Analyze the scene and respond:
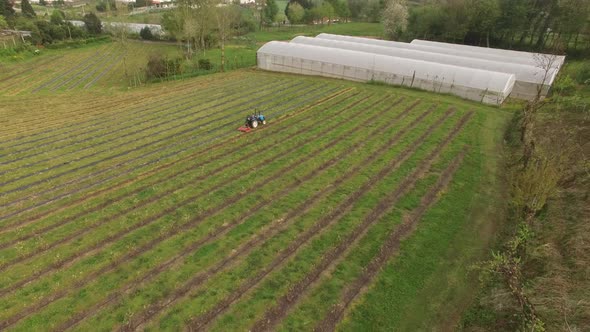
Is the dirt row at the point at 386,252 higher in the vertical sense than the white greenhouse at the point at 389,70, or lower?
lower

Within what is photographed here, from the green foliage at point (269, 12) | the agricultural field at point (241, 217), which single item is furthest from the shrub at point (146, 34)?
the agricultural field at point (241, 217)

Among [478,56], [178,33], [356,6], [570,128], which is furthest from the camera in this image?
[356,6]

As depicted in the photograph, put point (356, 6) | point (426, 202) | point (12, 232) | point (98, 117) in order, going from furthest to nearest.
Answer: point (356, 6) < point (98, 117) < point (426, 202) < point (12, 232)

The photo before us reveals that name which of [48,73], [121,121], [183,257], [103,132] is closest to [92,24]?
[48,73]

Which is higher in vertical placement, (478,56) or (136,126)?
(478,56)

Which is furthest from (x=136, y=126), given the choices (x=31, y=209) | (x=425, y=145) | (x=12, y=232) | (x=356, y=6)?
(x=356, y=6)

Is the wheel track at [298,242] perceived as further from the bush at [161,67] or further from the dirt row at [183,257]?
the bush at [161,67]

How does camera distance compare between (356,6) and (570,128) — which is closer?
(570,128)

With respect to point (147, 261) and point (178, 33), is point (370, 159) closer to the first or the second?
point (147, 261)
